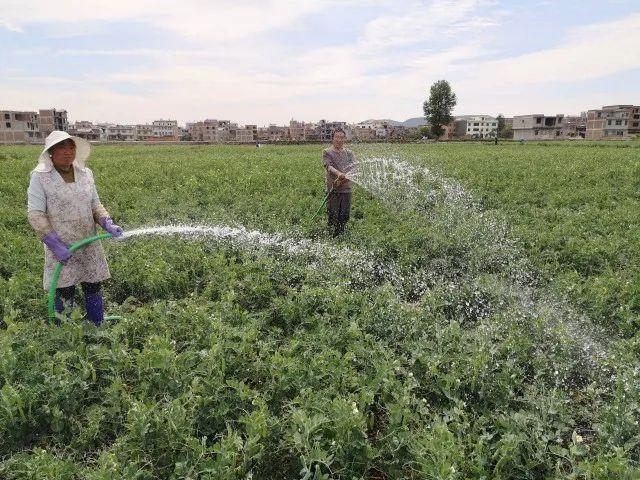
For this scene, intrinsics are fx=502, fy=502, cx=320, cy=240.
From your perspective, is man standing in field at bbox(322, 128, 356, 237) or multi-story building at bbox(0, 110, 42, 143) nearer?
man standing in field at bbox(322, 128, 356, 237)

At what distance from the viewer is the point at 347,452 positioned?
3303mm

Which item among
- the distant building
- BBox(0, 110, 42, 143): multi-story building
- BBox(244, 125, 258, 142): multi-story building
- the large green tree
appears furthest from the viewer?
BBox(244, 125, 258, 142): multi-story building

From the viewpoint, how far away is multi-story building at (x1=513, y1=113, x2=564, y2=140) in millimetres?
102188

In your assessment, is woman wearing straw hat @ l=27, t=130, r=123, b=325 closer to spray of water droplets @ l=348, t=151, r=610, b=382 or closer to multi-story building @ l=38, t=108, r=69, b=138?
spray of water droplets @ l=348, t=151, r=610, b=382

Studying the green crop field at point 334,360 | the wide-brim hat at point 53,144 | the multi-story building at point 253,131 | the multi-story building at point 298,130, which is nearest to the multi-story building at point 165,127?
the multi-story building at point 253,131

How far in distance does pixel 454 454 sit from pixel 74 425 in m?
2.75

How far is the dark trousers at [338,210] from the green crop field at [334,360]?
0.97 feet

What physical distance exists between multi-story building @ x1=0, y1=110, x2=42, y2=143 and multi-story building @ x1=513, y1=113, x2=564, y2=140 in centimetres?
9459

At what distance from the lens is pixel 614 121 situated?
91250 mm

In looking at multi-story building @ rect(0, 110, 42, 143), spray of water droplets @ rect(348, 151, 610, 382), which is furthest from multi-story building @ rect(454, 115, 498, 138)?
spray of water droplets @ rect(348, 151, 610, 382)

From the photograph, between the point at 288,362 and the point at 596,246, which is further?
the point at 596,246

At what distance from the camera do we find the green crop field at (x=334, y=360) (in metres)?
3.34

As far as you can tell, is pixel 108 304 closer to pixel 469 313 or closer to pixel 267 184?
pixel 469 313

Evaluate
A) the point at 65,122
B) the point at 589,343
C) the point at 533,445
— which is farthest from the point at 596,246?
the point at 65,122
